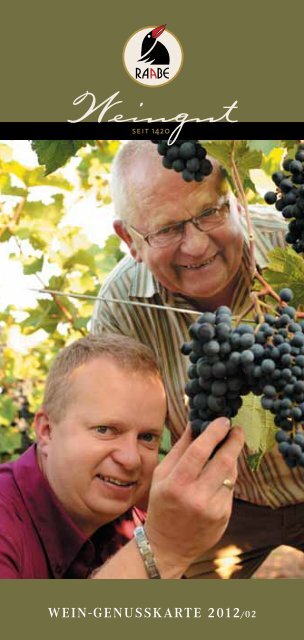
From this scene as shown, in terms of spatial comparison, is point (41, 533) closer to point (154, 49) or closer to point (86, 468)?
point (86, 468)

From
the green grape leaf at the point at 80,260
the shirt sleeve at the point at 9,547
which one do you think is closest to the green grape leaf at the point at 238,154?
the shirt sleeve at the point at 9,547

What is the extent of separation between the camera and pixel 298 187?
144 cm

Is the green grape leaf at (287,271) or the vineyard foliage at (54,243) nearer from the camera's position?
the green grape leaf at (287,271)

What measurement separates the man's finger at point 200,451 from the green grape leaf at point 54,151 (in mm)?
730

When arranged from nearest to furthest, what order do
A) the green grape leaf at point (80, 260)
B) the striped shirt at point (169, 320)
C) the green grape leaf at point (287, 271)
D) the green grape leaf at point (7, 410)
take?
the green grape leaf at point (287, 271)
the striped shirt at point (169, 320)
the green grape leaf at point (80, 260)
the green grape leaf at point (7, 410)

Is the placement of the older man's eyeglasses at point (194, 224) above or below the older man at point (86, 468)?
above

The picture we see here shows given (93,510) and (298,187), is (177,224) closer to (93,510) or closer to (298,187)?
(298,187)

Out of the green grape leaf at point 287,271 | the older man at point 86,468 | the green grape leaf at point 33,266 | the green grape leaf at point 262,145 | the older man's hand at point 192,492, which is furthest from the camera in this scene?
the green grape leaf at point 33,266

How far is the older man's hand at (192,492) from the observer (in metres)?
1.38

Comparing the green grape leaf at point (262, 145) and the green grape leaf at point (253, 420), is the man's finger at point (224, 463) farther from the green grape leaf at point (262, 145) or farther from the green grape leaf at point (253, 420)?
the green grape leaf at point (262, 145)

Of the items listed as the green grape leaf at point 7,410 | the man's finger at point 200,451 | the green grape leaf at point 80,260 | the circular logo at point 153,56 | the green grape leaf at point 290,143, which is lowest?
the man's finger at point 200,451

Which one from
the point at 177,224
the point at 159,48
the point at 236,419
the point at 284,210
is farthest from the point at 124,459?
the point at 159,48

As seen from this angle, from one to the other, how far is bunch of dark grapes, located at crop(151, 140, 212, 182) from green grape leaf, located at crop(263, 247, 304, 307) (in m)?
0.20

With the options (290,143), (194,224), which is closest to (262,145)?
(290,143)
